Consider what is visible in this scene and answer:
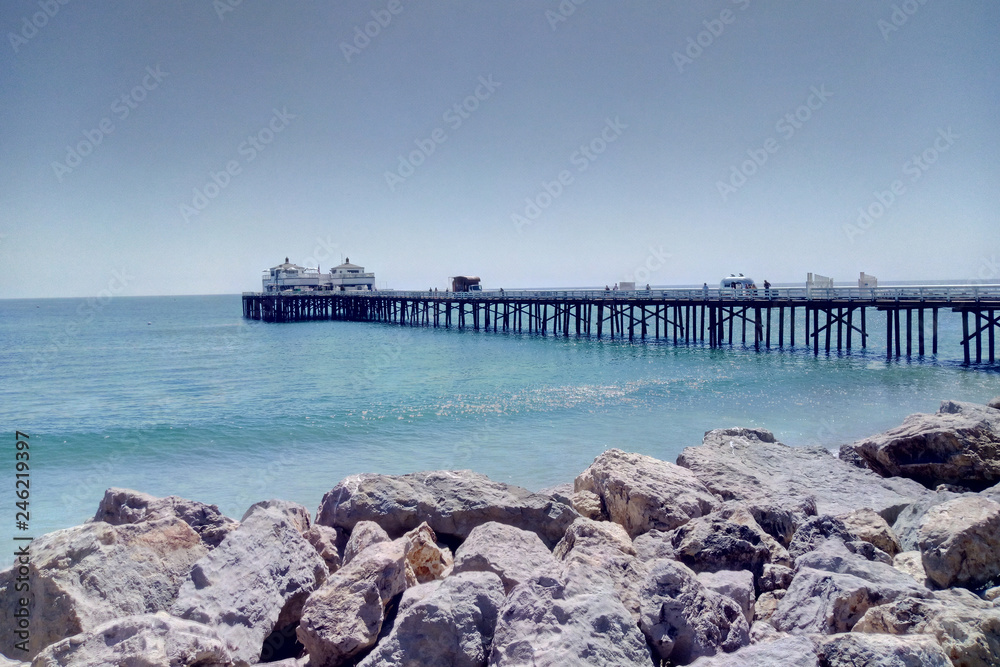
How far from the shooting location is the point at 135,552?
4.88 metres

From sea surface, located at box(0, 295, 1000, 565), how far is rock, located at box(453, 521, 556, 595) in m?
6.34

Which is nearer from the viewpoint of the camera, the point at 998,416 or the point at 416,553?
the point at 416,553

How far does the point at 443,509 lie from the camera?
659cm

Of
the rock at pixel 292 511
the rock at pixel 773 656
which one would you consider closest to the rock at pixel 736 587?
the rock at pixel 773 656

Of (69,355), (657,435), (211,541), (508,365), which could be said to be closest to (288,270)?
(69,355)

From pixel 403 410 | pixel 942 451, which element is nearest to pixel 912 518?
pixel 942 451

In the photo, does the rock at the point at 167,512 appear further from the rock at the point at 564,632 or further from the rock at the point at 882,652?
the rock at the point at 882,652

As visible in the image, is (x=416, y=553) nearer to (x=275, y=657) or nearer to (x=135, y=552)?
(x=275, y=657)

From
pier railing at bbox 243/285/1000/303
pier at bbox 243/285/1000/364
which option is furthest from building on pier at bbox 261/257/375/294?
pier railing at bbox 243/285/1000/303

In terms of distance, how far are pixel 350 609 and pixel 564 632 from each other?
1453 mm

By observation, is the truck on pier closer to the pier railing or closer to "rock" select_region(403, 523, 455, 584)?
the pier railing

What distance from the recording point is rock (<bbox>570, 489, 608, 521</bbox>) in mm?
7195

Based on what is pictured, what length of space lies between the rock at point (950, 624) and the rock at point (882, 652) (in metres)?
0.12

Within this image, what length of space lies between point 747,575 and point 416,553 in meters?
2.58
